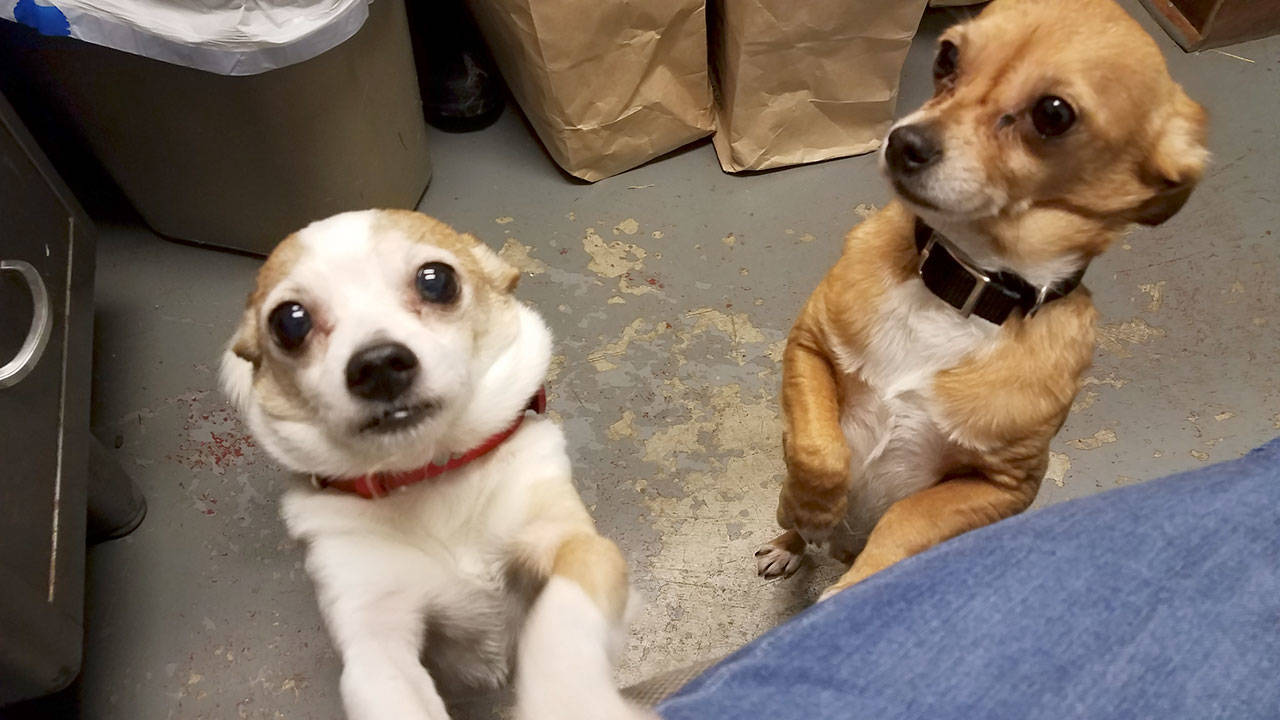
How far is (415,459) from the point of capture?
0.99 m

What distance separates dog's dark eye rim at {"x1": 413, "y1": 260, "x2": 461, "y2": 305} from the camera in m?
0.98

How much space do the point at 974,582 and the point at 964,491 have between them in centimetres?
33

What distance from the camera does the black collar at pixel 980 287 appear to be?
940 mm

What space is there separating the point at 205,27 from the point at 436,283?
0.72 m

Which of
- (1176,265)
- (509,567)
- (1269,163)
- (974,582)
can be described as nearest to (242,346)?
(509,567)

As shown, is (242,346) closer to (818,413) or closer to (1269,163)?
(818,413)

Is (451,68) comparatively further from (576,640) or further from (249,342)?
(576,640)

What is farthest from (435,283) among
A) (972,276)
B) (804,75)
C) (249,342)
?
(804,75)

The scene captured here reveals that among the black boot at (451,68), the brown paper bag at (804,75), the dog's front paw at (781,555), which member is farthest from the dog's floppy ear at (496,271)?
the black boot at (451,68)

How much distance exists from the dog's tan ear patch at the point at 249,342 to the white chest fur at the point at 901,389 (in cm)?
75

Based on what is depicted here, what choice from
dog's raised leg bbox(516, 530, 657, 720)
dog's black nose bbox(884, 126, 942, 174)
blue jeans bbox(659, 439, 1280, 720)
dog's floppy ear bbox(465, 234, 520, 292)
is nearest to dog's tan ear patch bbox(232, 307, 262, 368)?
dog's floppy ear bbox(465, 234, 520, 292)

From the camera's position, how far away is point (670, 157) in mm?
2057

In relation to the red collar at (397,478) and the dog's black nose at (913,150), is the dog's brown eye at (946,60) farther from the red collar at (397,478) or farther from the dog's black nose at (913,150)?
the red collar at (397,478)

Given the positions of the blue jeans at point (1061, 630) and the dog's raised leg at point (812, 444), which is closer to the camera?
the blue jeans at point (1061, 630)
